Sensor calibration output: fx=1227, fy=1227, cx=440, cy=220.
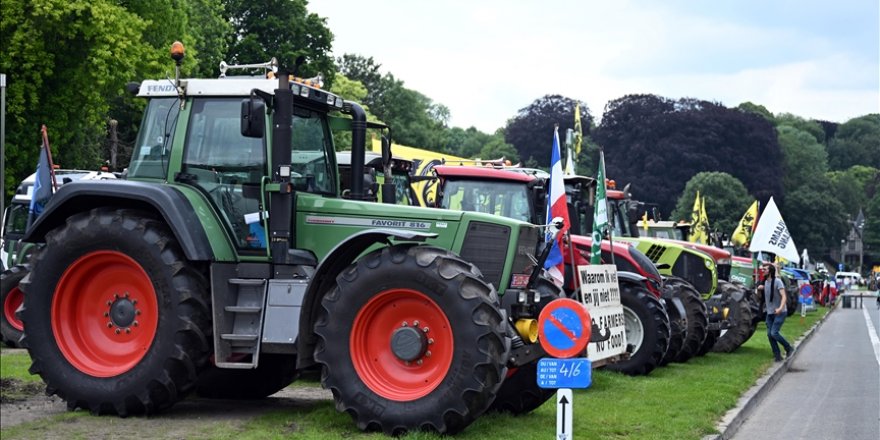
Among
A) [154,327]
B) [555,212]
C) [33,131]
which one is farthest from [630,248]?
[33,131]

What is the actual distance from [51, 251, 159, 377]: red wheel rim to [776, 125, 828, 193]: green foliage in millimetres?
89063

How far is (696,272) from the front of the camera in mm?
24312

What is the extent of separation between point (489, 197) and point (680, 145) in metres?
69.7

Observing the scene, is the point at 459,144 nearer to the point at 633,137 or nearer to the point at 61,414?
the point at 633,137

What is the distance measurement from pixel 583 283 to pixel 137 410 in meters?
3.97

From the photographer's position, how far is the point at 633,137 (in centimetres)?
8344

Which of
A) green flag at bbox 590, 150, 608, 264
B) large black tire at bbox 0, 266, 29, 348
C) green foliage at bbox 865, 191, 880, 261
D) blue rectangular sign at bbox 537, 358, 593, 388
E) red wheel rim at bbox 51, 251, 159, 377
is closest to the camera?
blue rectangular sign at bbox 537, 358, 593, 388

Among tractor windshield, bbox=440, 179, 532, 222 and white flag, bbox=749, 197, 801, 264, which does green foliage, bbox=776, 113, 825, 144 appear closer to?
white flag, bbox=749, 197, 801, 264

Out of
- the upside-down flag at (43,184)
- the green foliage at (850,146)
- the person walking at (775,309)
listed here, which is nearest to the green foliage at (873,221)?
the green foliage at (850,146)

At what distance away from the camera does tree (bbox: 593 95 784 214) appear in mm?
83500

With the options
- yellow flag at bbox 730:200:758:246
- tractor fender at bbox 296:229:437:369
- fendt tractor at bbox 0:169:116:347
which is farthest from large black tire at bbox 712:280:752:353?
yellow flag at bbox 730:200:758:246

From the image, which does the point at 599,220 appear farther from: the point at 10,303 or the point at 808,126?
the point at 808,126

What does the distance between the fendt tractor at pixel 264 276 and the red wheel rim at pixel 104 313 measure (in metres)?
0.02

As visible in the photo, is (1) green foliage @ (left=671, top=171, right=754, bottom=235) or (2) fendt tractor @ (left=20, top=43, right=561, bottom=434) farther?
(1) green foliage @ (left=671, top=171, right=754, bottom=235)
